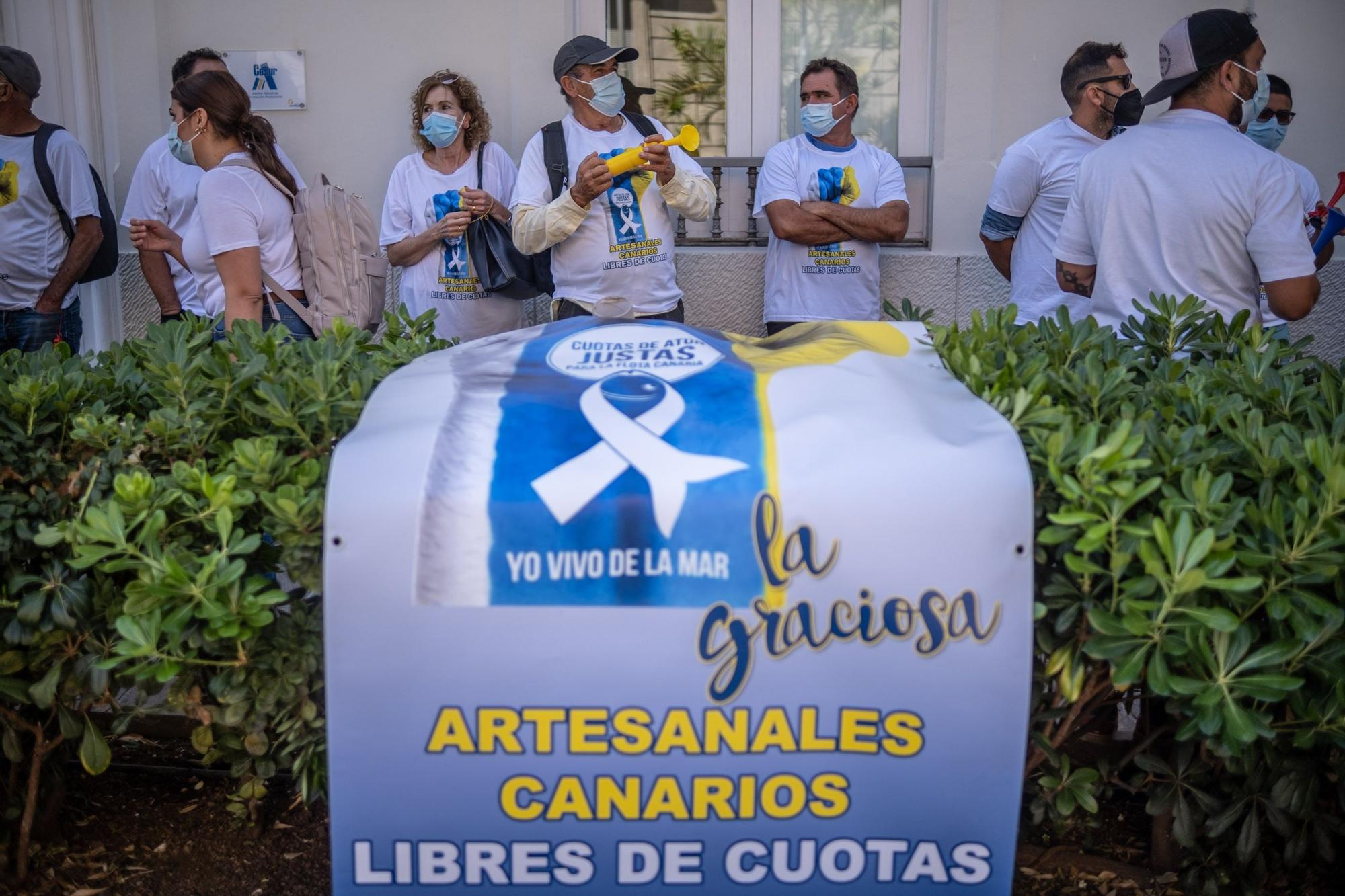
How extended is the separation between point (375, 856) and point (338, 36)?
5.59 metres

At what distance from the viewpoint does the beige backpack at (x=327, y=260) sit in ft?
15.3

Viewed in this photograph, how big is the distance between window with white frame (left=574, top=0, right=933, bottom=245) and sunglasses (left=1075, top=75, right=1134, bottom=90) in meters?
1.54

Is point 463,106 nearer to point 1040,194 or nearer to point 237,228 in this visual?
point 237,228

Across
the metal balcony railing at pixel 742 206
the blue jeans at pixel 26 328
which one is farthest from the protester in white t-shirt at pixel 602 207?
the blue jeans at pixel 26 328

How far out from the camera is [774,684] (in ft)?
7.21

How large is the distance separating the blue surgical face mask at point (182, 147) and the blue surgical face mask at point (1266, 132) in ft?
15.7

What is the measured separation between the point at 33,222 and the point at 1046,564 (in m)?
5.13

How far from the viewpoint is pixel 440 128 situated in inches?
225

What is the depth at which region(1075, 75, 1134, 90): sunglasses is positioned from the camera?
535 centimetres

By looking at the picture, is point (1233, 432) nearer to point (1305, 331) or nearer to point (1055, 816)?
point (1055, 816)

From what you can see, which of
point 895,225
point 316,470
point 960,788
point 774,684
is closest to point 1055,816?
point 960,788

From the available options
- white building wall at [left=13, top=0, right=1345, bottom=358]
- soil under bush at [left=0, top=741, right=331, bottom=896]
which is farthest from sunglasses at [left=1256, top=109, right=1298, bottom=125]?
soil under bush at [left=0, top=741, right=331, bottom=896]

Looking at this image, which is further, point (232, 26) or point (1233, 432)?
point (232, 26)

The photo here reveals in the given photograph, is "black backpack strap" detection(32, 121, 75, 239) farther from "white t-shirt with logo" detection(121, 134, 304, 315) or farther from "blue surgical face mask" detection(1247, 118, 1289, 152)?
"blue surgical face mask" detection(1247, 118, 1289, 152)
